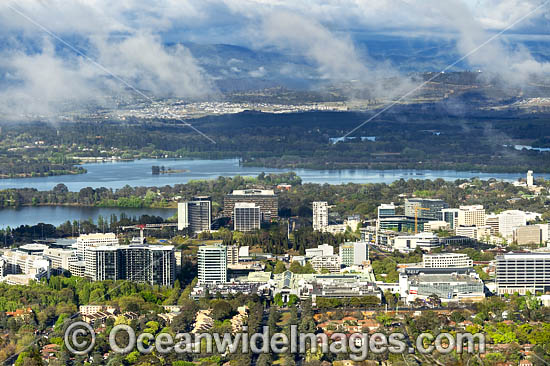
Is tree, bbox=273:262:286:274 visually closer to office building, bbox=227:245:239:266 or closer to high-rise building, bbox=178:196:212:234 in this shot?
office building, bbox=227:245:239:266

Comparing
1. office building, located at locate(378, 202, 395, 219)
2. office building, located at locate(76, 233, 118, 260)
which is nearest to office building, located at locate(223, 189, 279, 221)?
office building, located at locate(378, 202, 395, 219)

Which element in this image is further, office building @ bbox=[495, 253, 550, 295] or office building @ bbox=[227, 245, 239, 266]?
office building @ bbox=[227, 245, 239, 266]

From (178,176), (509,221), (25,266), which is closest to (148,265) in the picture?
(25,266)

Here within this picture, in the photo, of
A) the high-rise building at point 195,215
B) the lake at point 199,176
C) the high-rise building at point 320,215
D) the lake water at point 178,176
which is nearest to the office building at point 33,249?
the high-rise building at point 195,215

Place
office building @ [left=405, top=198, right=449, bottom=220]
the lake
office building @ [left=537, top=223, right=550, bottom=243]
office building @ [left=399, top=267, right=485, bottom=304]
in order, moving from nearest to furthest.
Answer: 1. office building @ [left=399, top=267, right=485, bottom=304]
2. office building @ [left=537, top=223, right=550, bottom=243]
3. office building @ [left=405, top=198, right=449, bottom=220]
4. the lake

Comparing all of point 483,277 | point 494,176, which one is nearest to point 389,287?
point 483,277

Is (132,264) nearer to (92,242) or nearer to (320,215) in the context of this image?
(92,242)

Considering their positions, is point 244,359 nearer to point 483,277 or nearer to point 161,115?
point 483,277
